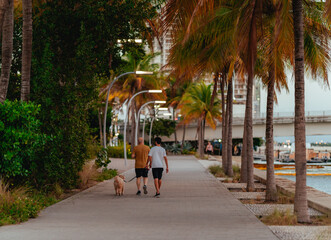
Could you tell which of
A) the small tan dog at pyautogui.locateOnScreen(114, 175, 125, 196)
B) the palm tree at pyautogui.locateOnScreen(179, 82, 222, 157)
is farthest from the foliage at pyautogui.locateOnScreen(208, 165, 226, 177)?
the palm tree at pyautogui.locateOnScreen(179, 82, 222, 157)

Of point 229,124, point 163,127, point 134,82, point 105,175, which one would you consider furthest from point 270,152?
point 163,127

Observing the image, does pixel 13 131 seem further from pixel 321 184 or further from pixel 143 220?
pixel 321 184

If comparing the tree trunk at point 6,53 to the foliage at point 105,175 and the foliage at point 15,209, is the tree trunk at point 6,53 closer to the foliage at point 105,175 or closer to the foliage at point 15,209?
the foliage at point 15,209

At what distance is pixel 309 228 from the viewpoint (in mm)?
9820

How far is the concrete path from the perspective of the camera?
28.9ft

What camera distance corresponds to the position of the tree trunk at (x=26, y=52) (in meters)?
15.0

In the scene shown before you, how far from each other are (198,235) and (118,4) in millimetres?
11465

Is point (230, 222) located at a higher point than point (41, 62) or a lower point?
lower

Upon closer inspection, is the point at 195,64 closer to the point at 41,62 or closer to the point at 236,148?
the point at 41,62

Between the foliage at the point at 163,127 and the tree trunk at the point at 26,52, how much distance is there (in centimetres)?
5878

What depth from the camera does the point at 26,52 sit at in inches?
599

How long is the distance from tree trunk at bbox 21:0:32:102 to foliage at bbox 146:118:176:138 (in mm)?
58779

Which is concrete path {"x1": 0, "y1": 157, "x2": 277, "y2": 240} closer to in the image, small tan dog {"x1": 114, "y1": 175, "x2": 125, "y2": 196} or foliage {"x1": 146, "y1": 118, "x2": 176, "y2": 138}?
small tan dog {"x1": 114, "y1": 175, "x2": 125, "y2": 196}

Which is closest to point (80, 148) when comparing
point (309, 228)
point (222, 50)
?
point (222, 50)
